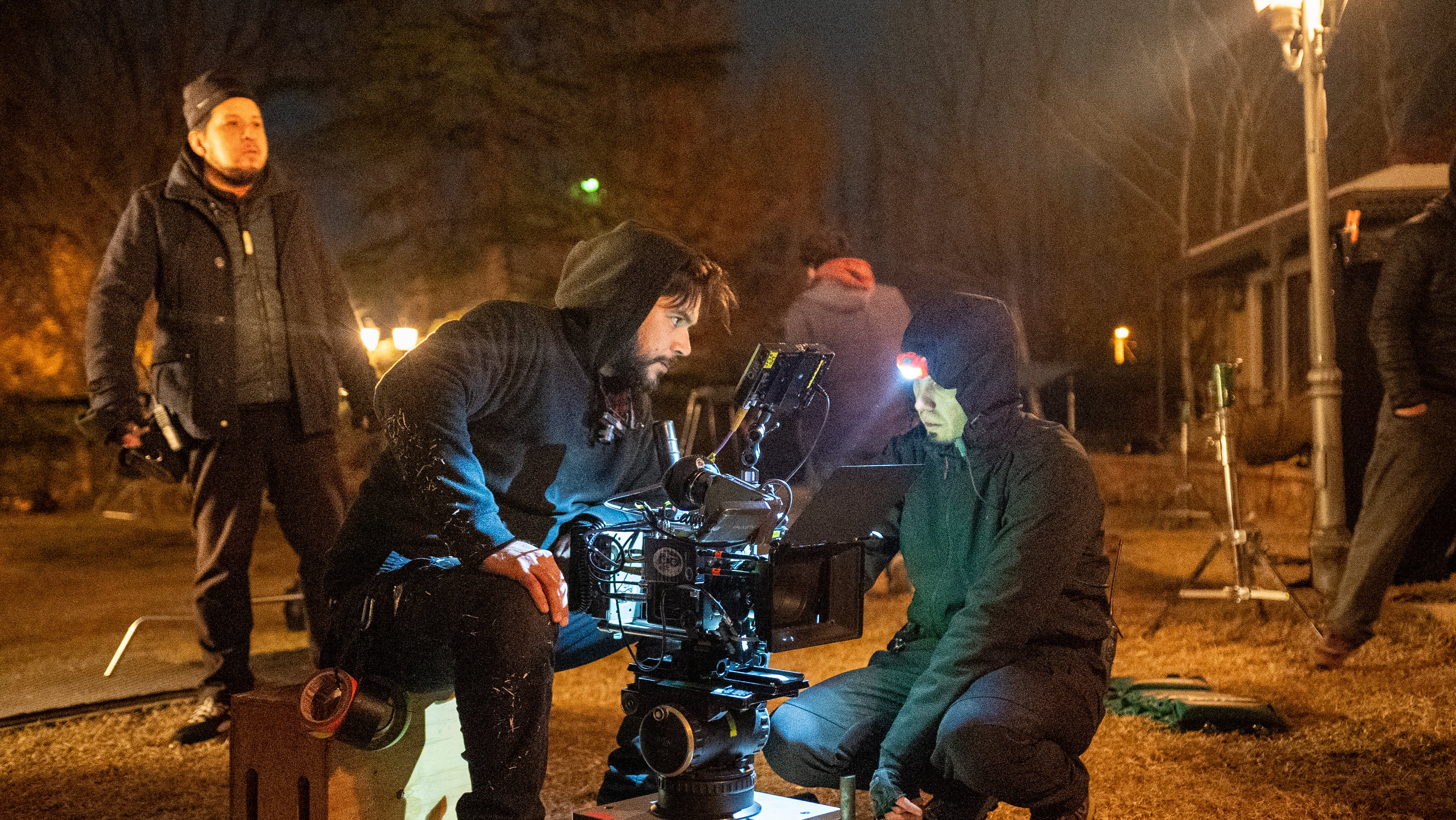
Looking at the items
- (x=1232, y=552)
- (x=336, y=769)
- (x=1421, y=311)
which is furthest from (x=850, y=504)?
(x=1232, y=552)

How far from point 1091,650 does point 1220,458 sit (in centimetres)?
362

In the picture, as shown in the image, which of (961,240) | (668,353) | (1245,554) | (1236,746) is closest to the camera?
Result: (668,353)

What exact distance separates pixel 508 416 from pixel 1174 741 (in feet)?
7.35

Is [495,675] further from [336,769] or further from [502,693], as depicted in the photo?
[336,769]

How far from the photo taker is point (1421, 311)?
399cm

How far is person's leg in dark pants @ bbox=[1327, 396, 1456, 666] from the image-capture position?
152 inches

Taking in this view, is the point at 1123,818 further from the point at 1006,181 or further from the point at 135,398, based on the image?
the point at 1006,181

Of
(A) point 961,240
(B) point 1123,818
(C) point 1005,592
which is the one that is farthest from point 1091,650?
(A) point 961,240

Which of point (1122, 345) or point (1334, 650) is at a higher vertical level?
point (1122, 345)

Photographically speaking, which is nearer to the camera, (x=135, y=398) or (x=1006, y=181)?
(x=135, y=398)

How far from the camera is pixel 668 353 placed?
2418 mm

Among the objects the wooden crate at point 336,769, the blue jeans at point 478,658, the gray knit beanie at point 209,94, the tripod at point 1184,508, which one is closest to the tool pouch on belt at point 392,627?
the blue jeans at point 478,658

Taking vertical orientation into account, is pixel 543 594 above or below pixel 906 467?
below

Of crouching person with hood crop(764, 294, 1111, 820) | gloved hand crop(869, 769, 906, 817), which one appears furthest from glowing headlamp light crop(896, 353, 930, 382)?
gloved hand crop(869, 769, 906, 817)
